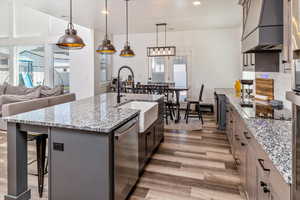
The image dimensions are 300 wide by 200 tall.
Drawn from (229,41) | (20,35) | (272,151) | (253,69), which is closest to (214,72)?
(229,41)

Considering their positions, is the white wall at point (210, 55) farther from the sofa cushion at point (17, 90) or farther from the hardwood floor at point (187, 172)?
the sofa cushion at point (17, 90)

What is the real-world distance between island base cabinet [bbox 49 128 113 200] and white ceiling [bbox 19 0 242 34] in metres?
3.65

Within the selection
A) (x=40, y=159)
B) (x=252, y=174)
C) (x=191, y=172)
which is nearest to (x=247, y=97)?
(x=191, y=172)

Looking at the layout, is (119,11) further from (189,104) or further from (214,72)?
(214,72)

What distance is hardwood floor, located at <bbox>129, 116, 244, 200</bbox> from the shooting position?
2275 mm

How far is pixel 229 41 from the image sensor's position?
7.03m

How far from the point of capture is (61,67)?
795cm

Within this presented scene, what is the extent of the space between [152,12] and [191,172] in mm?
4107

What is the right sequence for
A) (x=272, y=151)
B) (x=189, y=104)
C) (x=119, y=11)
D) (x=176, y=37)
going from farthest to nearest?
(x=176, y=37), (x=189, y=104), (x=119, y=11), (x=272, y=151)

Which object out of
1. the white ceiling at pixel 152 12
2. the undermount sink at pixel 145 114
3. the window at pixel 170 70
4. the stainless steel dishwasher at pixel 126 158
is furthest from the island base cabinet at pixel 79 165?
the window at pixel 170 70

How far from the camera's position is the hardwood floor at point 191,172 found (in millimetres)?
2275

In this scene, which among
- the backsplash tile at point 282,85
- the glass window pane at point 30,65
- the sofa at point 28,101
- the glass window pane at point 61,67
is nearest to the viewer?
the backsplash tile at point 282,85

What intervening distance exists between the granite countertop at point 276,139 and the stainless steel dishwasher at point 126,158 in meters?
1.11

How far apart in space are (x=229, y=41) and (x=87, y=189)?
6.91 m
